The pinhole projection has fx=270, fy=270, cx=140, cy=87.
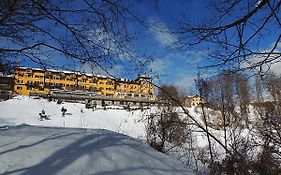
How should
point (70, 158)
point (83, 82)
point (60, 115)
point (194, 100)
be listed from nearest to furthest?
point (70, 158), point (83, 82), point (194, 100), point (60, 115)

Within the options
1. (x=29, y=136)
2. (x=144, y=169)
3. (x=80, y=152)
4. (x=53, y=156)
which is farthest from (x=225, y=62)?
(x=29, y=136)

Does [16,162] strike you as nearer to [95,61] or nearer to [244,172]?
[95,61]

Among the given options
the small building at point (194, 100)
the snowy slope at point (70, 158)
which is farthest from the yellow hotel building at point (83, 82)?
the small building at point (194, 100)

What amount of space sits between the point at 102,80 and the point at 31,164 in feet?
6.17

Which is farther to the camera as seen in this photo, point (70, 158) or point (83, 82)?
point (83, 82)

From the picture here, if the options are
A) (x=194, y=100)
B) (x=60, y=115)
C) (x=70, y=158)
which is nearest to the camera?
(x=70, y=158)

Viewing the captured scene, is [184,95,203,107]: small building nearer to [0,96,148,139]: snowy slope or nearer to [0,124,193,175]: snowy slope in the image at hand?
[0,124,193,175]: snowy slope

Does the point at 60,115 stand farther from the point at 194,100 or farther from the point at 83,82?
Result: the point at 83,82

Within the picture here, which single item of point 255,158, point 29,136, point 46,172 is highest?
point 29,136

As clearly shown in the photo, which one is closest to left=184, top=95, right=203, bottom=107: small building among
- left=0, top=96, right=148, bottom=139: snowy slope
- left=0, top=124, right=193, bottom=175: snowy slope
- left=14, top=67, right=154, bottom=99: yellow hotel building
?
left=14, top=67, right=154, bottom=99: yellow hotel building

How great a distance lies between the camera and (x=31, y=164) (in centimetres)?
301

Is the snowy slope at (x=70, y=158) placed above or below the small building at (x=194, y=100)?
below

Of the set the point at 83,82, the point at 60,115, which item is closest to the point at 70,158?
the point at 83,82

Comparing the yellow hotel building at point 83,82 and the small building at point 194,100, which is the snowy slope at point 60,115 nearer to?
the small building at point 194,100
